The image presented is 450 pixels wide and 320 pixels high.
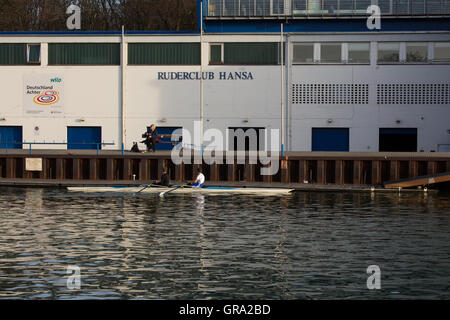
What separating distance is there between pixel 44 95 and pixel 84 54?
16.4ft

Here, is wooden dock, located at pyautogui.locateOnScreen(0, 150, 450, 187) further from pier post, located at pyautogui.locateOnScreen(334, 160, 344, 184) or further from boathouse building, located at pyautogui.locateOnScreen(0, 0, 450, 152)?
boathouse building, located at pyautogui.locateOnScreen(0, 0, 450, 152)

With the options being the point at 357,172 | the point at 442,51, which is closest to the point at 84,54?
the point at 357,172

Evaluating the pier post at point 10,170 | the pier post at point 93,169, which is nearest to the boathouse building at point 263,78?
the pier post at point 10,170

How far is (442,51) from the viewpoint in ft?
221

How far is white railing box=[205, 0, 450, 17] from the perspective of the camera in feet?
223

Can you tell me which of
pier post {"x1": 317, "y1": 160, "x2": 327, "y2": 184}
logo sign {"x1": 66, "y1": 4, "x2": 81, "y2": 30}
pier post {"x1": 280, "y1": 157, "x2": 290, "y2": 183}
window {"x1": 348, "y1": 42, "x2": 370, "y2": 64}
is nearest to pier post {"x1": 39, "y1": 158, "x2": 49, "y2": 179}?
pier post {"x1": 280, "y1": 157, "x2": 290, "y2": 183}

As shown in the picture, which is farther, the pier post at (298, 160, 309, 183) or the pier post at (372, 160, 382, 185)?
the pier post at (298, 160, 309, 183)

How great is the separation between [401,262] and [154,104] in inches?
1781

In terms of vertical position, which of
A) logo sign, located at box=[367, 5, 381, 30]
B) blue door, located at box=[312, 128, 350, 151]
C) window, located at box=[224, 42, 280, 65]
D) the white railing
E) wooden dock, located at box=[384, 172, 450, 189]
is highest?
the white railing

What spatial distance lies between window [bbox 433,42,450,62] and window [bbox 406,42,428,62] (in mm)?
815

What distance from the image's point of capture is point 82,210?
4141 cm

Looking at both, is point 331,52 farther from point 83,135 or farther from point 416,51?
point 83,135
